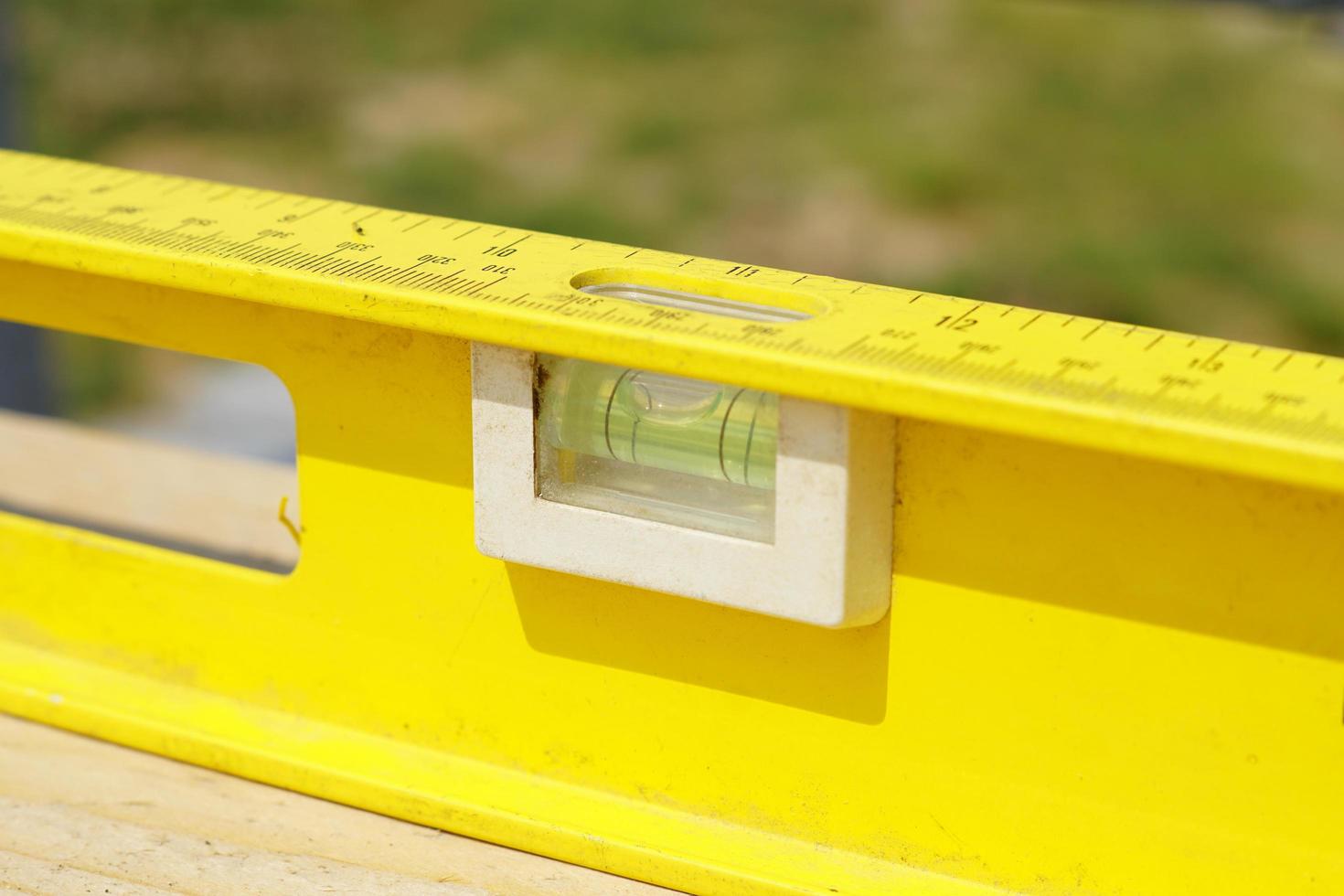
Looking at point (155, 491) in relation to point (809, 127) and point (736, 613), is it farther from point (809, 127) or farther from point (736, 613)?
point (809, 127)

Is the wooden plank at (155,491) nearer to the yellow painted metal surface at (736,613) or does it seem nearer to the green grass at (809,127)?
the yellow painted metal surface at (736,613)

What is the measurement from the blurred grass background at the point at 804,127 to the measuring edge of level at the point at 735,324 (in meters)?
4.59

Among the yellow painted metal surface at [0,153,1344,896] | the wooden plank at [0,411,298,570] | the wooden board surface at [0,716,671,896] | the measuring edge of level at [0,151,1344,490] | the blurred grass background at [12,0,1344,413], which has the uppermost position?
the measuring edge of level at [0,151,1344,490]

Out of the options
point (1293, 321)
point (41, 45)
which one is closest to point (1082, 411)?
point (1293, 321)

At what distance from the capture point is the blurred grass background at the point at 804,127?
6145 mm

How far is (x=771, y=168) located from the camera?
678cm

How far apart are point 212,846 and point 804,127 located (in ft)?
19.4

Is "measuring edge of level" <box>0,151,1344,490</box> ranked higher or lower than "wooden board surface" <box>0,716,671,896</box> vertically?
higher

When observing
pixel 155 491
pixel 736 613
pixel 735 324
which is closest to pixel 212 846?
pixel 736 613

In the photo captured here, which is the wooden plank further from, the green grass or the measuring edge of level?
the green grass

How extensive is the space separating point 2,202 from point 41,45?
6.85 m

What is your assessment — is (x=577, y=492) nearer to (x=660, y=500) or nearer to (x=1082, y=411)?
(x=660, y=500)

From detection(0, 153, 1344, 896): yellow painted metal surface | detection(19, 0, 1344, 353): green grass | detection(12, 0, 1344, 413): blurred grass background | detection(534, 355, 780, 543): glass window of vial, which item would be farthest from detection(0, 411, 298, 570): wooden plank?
detection(19, 0, 1344, 353): green grass

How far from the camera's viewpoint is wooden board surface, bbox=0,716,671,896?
132 cm
